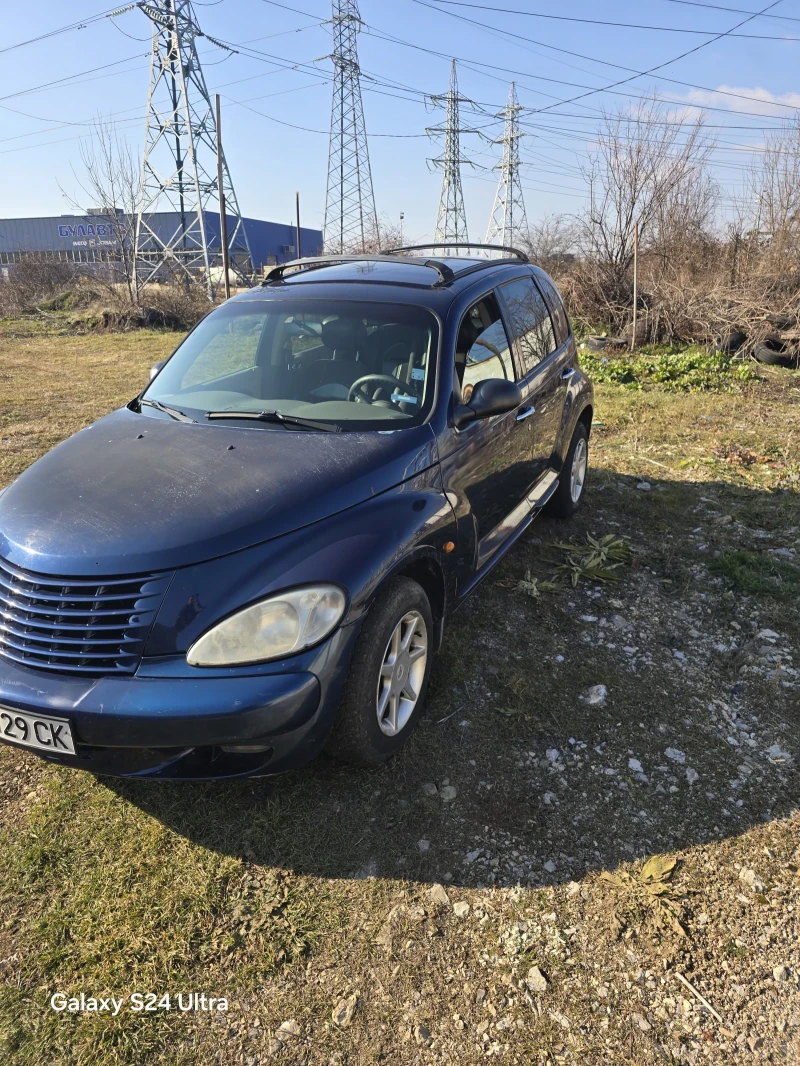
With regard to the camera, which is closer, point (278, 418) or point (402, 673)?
point (402, 673)

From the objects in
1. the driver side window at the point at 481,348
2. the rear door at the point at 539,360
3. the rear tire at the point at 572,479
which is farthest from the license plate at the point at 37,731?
the rear tire at the point at 572,479

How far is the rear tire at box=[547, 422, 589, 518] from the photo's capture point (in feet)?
16.6

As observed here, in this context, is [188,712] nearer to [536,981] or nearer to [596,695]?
[536,981]

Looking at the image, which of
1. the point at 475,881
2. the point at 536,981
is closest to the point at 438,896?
the point at 475,881

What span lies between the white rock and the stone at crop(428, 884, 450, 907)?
1.25m

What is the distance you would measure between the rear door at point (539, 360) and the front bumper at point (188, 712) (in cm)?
246

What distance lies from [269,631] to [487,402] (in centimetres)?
157

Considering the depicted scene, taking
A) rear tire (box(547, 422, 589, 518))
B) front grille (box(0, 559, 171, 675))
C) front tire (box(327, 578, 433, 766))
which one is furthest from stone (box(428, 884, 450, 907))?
rear tire (box(547, 422, 589, 518))

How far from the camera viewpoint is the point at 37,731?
7.02ft

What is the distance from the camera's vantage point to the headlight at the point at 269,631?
2.14m

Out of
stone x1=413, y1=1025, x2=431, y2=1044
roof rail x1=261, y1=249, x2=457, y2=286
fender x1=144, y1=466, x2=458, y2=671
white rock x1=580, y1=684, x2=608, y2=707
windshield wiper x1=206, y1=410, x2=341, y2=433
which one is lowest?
stone x1=413, y1=1025, x2=431, y2=1044

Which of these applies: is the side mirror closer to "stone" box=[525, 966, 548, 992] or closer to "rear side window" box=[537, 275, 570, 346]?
"rear side window" box=[537, 275, 570, 346]

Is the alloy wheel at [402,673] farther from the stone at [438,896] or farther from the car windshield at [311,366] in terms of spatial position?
the car windshield at [311,366]

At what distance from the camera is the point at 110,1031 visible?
6.14ft
